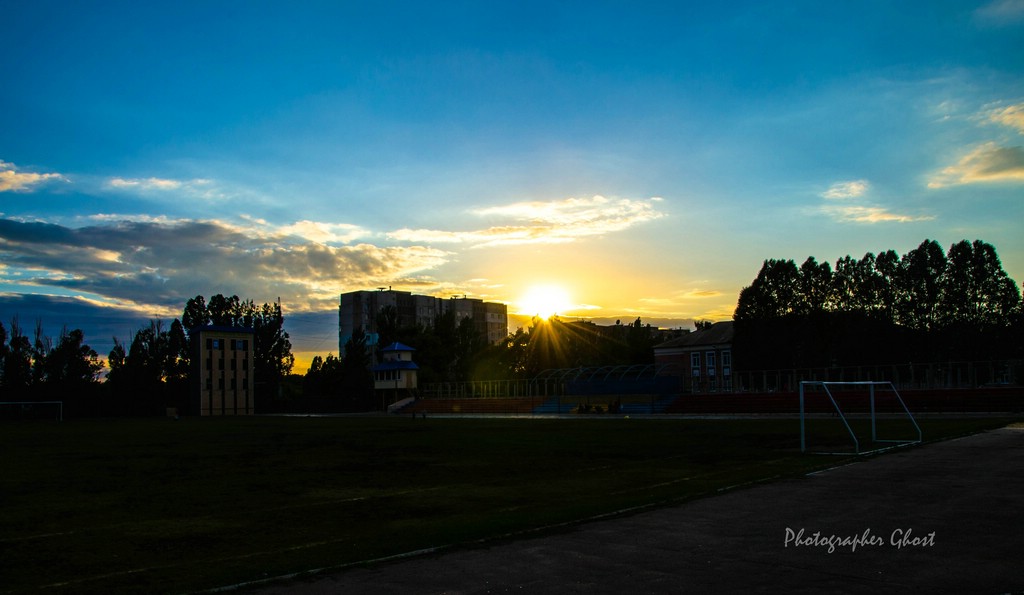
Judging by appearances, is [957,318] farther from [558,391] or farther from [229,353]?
[229,353]

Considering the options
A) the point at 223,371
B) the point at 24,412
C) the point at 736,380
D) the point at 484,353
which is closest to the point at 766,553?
the point at 736,380

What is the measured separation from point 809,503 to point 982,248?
6165cm

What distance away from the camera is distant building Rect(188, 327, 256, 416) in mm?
89088

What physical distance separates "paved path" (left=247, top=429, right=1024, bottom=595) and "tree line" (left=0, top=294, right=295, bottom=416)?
85633mm

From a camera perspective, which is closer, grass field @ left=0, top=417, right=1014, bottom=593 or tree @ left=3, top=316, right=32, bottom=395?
grass field @ left=0, top=417, right=1014, bottom=593

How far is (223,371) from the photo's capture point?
3590 inches

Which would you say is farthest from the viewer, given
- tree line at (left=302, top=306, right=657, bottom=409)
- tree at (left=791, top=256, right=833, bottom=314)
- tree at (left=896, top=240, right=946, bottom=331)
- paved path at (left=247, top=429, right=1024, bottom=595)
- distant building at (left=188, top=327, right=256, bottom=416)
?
tree line at (left=302, top=306, right=657, bottom=409)

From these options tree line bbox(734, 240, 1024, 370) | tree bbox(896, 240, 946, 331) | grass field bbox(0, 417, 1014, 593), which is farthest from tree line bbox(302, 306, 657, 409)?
grass field bbox(0, 417, 1014, 593)

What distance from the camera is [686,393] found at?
2537 inches

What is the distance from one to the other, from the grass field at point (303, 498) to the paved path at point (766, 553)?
2.92 ft

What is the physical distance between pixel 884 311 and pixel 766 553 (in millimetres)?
65180

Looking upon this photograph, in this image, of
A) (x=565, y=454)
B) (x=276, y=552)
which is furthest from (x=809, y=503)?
(x=565, y=454)

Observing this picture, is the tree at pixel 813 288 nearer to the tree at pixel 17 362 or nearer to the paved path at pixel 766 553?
the paved path at pixel 766 553

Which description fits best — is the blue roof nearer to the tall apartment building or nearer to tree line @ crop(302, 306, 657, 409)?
tree line @ crop(302, 306, 657, 409)
